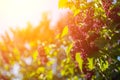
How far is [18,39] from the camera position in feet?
41.6

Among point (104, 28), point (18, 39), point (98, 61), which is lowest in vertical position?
point (98, 61)

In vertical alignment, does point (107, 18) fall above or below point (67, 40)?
below

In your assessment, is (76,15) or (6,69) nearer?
(76,15)

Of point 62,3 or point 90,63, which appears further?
point 62,3

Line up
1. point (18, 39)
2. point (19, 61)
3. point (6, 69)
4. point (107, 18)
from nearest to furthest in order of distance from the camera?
point (107, 18) < point (19, 61) < point (6, 69) < point (18, 39)

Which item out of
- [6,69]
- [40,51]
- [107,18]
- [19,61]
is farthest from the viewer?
[6,69]

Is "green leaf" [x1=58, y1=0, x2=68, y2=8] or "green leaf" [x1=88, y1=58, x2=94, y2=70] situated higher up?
"green leaf" [x1=58, y1=0, x2=68, y2=8]

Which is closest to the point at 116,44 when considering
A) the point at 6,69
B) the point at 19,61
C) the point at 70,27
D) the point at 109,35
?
the point at 109,35

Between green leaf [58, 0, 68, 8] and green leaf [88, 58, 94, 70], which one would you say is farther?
green leaf [58, 0, 68, 8]

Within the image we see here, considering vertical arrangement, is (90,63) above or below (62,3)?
below

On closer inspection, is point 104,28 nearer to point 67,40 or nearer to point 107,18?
point 107,18

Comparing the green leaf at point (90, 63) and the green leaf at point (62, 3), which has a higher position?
the green leaf at point (62, 3)

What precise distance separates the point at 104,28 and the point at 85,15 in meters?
0.36

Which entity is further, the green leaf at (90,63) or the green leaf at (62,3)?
the green leaf at (62,3)
